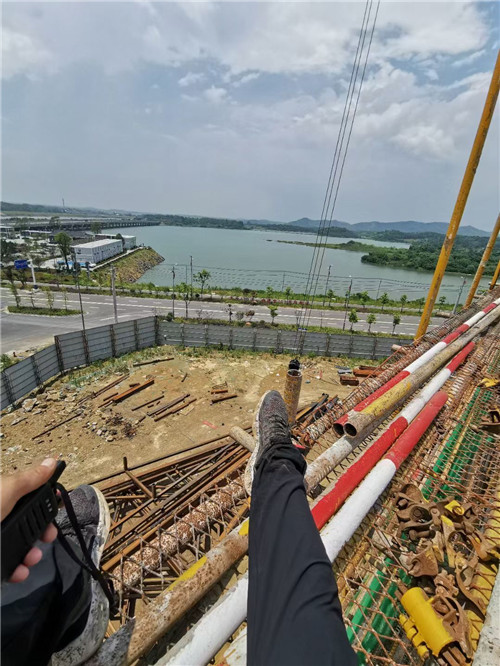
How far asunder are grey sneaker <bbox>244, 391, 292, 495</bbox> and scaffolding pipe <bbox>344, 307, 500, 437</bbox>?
2.75ft

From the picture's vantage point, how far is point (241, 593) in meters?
1.74

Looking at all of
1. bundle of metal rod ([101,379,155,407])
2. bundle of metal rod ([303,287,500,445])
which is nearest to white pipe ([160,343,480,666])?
bundle of metal rod ([303,287,500,445])

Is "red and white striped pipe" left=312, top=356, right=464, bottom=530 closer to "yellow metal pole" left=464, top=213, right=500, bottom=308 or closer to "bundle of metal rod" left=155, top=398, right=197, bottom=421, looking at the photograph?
"bundle of metal rod" left=155, top=398, right=197, bottom=421

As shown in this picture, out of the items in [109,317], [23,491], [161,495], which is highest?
[23,491]

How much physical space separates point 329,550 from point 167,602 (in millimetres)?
1094

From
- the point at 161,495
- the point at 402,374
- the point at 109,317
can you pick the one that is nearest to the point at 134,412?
the point at 161,495

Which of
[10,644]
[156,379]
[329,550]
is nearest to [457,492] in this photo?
[329,550]

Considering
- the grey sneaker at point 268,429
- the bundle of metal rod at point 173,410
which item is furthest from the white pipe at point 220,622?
the bundle of metal rod at point 173,410

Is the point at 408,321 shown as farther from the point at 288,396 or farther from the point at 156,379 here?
the point at 288,396

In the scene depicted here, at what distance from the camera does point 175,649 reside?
151 centimetres

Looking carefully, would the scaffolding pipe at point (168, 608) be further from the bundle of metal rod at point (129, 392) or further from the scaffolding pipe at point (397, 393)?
the bundle of metal rod at point (129, 392)

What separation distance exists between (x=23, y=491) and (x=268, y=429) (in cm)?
199

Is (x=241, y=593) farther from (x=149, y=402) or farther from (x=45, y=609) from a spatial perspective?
(x=149, y=402)

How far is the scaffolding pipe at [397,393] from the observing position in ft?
11.0
